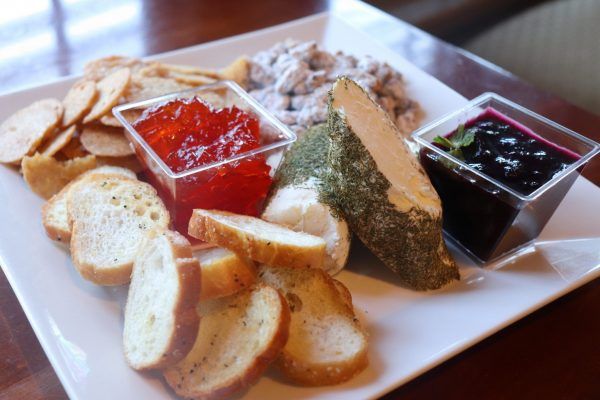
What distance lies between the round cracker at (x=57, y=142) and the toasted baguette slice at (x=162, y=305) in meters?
0.75

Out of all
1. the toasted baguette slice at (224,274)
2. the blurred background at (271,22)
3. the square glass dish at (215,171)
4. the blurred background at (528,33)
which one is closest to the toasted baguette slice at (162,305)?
the toasted baguette slice at (224,274)

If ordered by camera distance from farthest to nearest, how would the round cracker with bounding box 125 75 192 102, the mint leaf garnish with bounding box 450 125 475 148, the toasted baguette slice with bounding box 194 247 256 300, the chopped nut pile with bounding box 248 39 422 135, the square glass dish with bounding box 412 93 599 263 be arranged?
the chopped nut pile with bounding box 248 39 422 135, the round cracker with bounding box 125 75 192 102, the mint leaf garnish with bounding box 450 125 475 148, the square glass dish with bounding box 412 93 599 263, the toasted baguette slice with bounding box 194 247 256 300

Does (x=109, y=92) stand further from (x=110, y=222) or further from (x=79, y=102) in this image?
(x=110, y=222)

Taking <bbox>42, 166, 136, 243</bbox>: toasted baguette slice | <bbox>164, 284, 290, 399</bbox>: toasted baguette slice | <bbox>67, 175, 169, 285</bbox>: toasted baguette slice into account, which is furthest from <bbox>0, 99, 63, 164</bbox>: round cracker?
<bbox>164, 284, 290, 399</bbox>: toasted baguette slice

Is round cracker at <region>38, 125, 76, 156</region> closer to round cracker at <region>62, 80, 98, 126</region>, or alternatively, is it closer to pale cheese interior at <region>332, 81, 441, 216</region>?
round cracker at <region>62, 80, 98, 126</region>

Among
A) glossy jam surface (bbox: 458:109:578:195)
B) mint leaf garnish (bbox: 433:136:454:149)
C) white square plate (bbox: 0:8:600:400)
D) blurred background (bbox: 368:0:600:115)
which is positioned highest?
glossy jam surface (bbox: 458:109:578:195)

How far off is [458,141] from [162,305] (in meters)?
1.16

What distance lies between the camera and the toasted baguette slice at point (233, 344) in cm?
158

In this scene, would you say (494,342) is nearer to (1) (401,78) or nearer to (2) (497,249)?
(2) (497,249)

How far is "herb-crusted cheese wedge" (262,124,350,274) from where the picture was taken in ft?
6.38

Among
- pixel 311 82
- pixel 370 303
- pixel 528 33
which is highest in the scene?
pixel 311 82

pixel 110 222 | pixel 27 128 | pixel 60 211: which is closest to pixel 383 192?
pixel 110 222

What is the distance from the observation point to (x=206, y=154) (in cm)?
204

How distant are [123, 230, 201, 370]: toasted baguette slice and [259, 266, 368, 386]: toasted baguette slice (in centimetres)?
28
